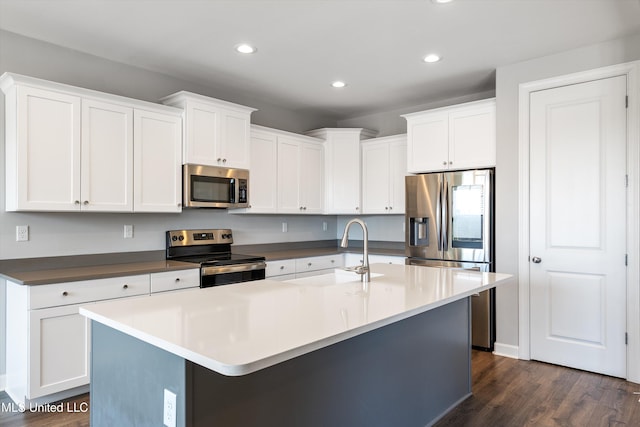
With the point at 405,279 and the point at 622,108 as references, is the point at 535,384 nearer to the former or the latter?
the point at 405,279

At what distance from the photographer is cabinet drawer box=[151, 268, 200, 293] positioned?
3.17 meters

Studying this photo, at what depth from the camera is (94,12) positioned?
2725 millimetres

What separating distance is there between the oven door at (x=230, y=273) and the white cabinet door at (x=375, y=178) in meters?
1.69

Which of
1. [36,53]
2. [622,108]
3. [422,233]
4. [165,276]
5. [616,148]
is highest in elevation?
[36,53]

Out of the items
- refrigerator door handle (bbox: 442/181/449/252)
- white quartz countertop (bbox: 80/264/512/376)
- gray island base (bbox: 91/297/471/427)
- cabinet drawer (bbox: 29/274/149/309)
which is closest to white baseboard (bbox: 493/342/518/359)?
refrigerator door handle (bbox: 442/181/449/252)

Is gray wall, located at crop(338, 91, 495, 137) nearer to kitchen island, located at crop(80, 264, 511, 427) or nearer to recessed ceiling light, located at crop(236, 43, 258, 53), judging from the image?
recessed ceiling light, located at crop(236, 43, 258, 53)

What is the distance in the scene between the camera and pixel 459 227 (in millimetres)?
3930

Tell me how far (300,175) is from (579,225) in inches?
111

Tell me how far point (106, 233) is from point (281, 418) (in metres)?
2.55

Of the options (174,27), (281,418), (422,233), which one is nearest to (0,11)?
(174,27)

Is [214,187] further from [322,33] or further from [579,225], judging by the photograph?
[579,225]

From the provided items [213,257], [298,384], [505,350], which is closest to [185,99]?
[213,257]

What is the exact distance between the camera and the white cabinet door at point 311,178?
4.90 m

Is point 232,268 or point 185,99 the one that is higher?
point 185,99
